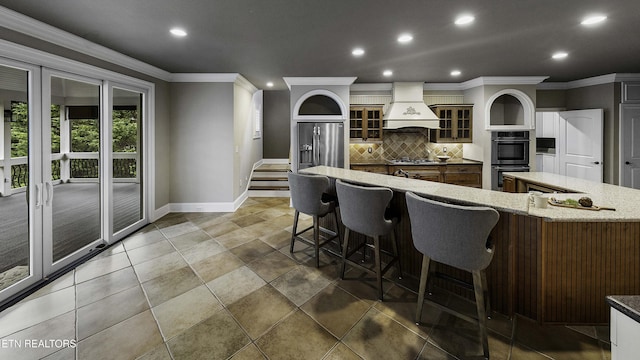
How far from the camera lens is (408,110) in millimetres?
5664

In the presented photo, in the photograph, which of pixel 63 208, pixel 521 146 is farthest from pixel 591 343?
pixel 63 208

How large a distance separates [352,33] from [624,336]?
3135 mm

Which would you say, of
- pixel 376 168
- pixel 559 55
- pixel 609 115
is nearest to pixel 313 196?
pixel 376 168

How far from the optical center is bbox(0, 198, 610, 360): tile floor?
5.94 feet

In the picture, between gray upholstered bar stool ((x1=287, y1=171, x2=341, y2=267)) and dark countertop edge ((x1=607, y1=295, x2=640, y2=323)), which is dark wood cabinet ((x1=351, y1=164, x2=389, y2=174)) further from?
dark countertop edge ((x1=607, y1=295, x2=640, y2=323))

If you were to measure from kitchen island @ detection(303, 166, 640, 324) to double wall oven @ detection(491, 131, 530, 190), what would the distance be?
3.54 metres

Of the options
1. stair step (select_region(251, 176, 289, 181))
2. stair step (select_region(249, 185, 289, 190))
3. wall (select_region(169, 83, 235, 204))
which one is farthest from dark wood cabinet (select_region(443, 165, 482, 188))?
wall (select_region(169, 83, 235, 204))

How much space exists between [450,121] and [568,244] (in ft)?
14.4

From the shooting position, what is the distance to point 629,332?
800 mm

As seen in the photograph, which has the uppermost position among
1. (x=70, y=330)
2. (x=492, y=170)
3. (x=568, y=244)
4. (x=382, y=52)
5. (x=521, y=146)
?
(x=382, y=52)

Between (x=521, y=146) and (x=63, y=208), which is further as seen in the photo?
(x=521, y=146)

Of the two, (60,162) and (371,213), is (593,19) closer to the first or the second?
(371,213)

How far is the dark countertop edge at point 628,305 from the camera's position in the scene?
0.77m

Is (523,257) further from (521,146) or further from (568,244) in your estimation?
(521,146)
